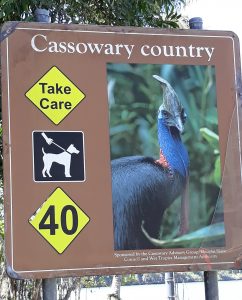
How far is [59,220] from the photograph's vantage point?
13.7 ft

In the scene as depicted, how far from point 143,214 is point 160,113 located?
732 millimetres

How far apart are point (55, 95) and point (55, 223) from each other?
86 centimetres

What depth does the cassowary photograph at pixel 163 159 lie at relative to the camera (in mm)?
4398

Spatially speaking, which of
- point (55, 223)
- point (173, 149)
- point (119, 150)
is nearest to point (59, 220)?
point (55, 223)

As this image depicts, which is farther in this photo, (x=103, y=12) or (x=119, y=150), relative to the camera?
(x=103, y=12)

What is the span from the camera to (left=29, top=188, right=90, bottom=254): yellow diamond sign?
4145 mm

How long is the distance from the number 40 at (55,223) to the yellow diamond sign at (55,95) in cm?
58

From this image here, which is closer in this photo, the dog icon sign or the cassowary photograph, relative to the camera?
the dog icon sign

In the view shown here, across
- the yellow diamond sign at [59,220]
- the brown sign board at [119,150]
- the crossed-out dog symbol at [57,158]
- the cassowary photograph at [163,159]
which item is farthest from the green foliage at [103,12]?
the yellow diamond sign at [59,220]

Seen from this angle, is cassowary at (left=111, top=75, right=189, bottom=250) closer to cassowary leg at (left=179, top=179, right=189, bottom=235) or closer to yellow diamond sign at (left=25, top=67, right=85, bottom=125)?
cassowary leg at (left=179, top=179, right=189, bottom=235)

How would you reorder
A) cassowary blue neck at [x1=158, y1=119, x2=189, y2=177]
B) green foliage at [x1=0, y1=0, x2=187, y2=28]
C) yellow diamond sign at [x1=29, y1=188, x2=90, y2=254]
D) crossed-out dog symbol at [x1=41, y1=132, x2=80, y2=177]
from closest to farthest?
yellow diamond sign at [x1=29, y1=188, x2=90, y2=254]
crossed-out dog symbol at [x1=41, y1=132, x2=80, y2=177]
cassowary blue neck at [x1=158, y1=119, x2=189, y2=177]
green foliage at [x1=0, y1=0, x2=187, y2=28]

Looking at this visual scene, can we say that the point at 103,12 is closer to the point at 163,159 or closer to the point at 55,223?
the point at 163,159

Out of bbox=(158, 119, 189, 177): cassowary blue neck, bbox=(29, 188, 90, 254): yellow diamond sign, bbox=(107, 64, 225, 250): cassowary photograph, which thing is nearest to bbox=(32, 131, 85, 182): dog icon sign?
bbox=(29, 188, 90, 254): yellow diamond sign

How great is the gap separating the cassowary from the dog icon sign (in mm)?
250
